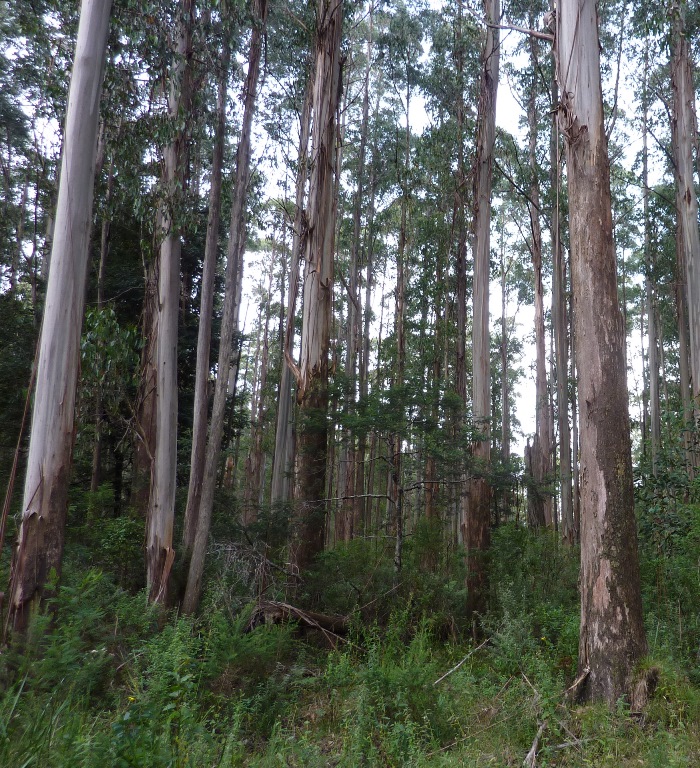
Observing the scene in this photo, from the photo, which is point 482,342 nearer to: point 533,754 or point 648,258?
point 533,754

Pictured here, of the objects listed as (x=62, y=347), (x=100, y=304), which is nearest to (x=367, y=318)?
(x=100, y=304)

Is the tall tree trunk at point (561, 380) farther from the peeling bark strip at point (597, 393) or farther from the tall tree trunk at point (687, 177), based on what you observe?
the peeling bark strip at point (597, 393)

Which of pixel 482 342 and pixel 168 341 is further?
pixel 482 342

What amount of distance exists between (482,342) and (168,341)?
4.60 meters

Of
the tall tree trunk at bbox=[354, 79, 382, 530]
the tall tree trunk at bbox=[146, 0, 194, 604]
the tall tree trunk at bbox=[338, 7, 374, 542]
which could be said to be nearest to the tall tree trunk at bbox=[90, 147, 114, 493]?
the tall tree trunk at bbox=[146, 0, 194, 604]

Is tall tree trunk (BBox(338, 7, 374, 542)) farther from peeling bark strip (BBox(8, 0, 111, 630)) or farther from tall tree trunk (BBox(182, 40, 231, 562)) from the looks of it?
peeling bark strip (BBox(8, 0, 111, 630))

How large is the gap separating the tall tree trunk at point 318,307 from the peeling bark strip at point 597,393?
409cm

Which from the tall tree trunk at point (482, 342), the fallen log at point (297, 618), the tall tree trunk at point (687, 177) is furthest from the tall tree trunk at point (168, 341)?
the tall tree trunk at point (687, 177)

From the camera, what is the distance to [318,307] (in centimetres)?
951

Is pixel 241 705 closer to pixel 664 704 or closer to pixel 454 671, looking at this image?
pixel 454 671

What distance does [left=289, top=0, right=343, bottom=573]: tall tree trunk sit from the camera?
8.61 metres

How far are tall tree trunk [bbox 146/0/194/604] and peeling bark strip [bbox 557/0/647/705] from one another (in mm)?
4916

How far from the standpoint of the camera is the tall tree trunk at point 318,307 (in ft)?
28.2

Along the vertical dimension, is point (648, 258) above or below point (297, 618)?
above
